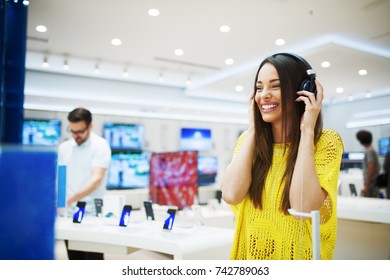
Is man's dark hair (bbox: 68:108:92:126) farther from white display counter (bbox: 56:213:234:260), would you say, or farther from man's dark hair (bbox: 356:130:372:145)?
man's dark hair (bbox: 356:130:372:145)

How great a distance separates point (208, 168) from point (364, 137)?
514 cm

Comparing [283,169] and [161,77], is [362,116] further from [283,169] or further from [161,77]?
[161,77]

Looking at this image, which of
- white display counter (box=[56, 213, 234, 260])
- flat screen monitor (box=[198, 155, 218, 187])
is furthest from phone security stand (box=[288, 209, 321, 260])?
flat screen monitor (box=[198, 155, 218, 187])

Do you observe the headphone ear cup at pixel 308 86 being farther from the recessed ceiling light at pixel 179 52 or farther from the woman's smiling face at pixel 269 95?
the recessed ceiling light at pixel 179 52

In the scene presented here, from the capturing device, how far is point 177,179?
2.71 meters

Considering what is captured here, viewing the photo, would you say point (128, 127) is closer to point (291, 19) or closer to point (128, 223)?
point (291, 19)

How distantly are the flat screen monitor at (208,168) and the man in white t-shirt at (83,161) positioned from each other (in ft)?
11.9

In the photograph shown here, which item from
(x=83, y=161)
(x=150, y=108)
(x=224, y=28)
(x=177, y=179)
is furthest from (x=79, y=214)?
(x=150, y=108)

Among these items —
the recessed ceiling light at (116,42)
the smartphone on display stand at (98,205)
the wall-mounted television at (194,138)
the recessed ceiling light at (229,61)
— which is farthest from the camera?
the wall-mounted television at (194,138)

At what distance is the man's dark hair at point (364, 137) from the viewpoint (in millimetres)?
1118

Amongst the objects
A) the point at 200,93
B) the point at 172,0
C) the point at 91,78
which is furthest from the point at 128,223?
the point at 200,93

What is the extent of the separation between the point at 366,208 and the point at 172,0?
2269 millimetres

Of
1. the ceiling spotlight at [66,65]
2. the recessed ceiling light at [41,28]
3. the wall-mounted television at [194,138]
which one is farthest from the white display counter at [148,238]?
the wall-mounted television at [194,138]

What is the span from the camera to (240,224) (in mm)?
975
